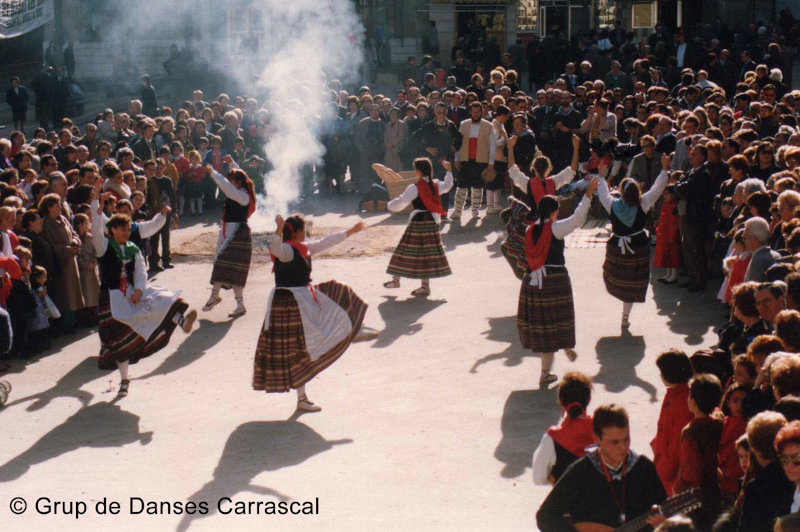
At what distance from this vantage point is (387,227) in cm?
1652

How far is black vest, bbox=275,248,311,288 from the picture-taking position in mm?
8852

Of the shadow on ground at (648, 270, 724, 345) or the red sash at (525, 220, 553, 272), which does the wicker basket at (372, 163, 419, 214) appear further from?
the red sash at (525, 220, 553, 272)

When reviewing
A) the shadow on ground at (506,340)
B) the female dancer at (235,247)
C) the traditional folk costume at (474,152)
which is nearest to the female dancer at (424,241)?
the shadow on ground at (506,340)

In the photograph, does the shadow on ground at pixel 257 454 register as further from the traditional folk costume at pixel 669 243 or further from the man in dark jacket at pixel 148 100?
the man in dark jacket at pixel 148 100

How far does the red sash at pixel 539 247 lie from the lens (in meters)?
9.15

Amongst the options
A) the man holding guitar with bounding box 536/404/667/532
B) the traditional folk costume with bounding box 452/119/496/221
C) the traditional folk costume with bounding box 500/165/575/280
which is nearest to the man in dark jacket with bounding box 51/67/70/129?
the traditional folk costume with bounding box 452/119/496/221

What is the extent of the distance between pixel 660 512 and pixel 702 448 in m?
0.93

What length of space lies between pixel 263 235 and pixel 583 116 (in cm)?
558

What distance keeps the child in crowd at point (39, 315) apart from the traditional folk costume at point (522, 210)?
15.3 ft

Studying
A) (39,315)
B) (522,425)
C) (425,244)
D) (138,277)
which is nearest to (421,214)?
(425,244)

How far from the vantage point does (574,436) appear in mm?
5395

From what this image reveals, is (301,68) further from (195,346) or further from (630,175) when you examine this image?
(195,346)

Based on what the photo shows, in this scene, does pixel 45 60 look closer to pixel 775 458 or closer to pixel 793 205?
pixel 793 205

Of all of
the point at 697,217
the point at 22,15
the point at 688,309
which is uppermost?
the point at 22,15
